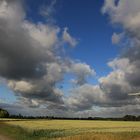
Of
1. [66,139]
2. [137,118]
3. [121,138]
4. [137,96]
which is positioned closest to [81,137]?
[66,139]

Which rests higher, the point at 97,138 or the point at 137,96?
the point at 137,96

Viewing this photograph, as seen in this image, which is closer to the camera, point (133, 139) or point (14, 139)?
point (133, 139)

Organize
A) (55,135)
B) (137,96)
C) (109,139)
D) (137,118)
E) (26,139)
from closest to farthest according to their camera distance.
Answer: (109,139), (26,139), (55,135), (137,96), (137,118)

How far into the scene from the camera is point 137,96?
93.4 m

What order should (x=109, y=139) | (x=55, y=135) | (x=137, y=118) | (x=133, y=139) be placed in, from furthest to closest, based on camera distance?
(x=137, y=118) < (x=55, y=135) < (x=133, y=139) < (x=109, y=139)

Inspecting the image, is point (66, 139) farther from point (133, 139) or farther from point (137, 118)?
point (137, 118)

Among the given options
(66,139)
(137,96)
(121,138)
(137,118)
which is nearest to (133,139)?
(121,138)

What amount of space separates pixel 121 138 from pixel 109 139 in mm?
3382

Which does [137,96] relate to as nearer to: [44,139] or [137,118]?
[44,139]

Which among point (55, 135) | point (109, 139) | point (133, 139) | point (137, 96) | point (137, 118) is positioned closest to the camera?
point (109, 139)

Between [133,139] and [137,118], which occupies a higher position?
[137,118]

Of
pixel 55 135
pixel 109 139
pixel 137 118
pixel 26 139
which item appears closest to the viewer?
pixel 109 139

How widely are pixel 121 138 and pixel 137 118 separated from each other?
135527 mm

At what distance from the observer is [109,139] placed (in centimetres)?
4762
